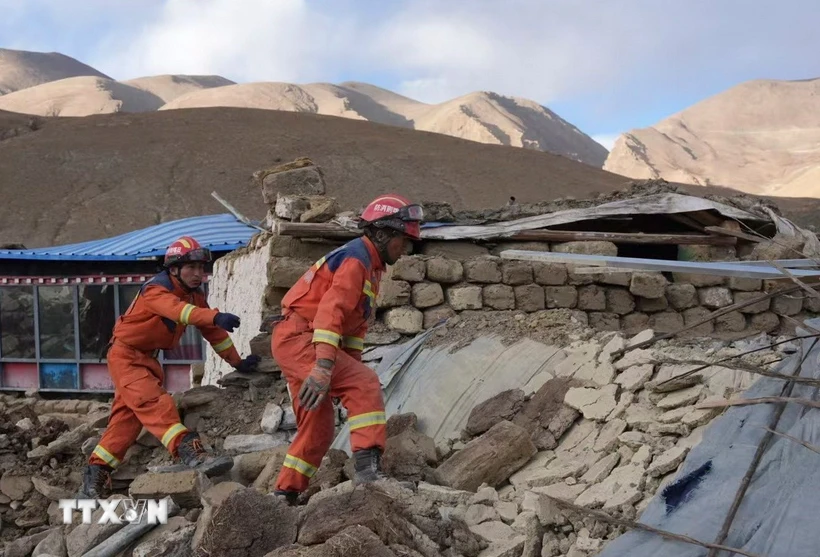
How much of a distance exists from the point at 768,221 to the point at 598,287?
5.40ft

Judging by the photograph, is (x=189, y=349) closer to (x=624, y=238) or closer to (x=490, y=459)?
(x=624, y=238)

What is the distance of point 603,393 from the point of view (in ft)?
15.1

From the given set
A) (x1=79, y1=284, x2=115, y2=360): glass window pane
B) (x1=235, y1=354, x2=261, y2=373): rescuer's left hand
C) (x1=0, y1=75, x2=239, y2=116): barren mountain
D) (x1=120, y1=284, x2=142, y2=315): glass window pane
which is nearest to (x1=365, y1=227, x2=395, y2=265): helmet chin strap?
(x1=235, y1=354, x2=261, y2=373): rescuer's left hand

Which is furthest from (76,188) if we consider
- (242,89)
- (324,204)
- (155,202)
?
(242,89)

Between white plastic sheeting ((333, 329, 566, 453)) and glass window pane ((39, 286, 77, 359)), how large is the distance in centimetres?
943

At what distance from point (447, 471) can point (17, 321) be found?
1180 cm

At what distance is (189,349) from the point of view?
12820mm

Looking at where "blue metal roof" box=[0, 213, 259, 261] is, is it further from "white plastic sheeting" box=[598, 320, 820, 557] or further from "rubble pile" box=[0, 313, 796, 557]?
"white plastic sheeting" box=[598, 320, 820, 557]

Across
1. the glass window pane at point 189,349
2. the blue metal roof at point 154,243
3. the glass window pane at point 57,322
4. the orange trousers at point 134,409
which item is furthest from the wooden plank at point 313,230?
the glass window pane at point 57,322

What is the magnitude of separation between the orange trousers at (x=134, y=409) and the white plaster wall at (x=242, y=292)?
1246mm

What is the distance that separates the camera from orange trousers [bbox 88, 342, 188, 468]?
215 inches

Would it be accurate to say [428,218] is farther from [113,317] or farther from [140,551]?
[113,317]

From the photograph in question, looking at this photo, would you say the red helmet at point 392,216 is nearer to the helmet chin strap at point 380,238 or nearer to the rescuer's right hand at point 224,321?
the helmet chin strap at point 380,238
